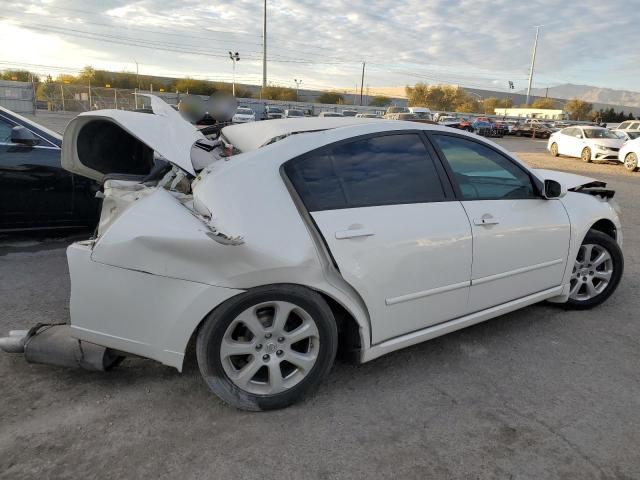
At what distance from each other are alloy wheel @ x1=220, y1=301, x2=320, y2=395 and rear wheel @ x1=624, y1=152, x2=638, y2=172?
18223mm

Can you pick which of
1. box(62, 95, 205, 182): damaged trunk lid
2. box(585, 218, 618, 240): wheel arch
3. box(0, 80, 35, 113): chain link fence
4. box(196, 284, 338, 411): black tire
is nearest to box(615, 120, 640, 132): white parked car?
box(585, 218, 618, 240): wheel arch

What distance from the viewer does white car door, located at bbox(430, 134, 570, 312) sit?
328cm

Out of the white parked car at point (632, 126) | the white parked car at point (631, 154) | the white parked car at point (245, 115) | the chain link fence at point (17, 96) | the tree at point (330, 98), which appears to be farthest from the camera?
the tree at point (330, 98)

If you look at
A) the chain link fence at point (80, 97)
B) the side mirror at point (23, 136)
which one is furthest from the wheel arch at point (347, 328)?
the chain link fence at point (80, 97)

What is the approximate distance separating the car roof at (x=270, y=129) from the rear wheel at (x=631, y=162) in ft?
56.7

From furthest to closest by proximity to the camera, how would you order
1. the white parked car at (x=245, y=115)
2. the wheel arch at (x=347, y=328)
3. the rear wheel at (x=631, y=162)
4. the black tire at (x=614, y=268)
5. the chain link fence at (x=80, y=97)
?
the chain link fence at (x=80, y=97)
the white parked car at (x=245, y=115)
the rear wheel at (x=631, y=162)
the black tire at (x=614, y=268)
the wheel arch at (x=347, y=328)

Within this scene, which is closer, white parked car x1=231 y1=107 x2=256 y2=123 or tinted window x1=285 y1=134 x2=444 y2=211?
tinted window x1=285 y1=134 x2=444 y2=211

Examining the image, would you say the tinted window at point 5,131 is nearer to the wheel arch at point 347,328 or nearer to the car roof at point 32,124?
the car roof at point 32,124

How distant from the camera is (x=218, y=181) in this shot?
2.72m

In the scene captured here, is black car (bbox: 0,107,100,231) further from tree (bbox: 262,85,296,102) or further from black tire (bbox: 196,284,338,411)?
tree (bbox: 262,85,296,102)

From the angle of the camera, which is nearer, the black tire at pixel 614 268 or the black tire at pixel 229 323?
the black tire at pixel 229 323

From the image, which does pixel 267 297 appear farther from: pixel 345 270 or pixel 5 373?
pixel 5 373

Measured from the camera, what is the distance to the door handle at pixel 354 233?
2.70 m

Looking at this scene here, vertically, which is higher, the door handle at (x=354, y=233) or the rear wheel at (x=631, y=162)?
the door handle at (x=354, y=233)
